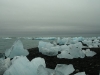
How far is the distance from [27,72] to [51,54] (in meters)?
2.59

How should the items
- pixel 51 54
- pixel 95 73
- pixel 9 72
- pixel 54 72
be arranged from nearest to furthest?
1. pixel 54 72
2. pixel 9 72
3. pixel 95 73
4. pixel 51 54

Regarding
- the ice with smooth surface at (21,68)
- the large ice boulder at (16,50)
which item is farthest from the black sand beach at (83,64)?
the large ice boulder at (16,50)

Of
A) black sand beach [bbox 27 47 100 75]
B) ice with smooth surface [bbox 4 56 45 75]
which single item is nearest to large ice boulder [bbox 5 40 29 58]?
black sand beach [bbox 27 47 100 75]

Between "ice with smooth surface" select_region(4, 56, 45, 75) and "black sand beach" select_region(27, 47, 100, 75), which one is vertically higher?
"ice with smooth surface" select_region(4, 56, 45, 75)

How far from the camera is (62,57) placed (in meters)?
4.28

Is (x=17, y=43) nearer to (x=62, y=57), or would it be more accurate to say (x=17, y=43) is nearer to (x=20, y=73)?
(x=62, y=57)

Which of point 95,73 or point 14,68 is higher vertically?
point 14,68

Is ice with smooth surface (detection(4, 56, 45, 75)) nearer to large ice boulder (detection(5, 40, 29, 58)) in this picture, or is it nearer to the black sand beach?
the black sand beach

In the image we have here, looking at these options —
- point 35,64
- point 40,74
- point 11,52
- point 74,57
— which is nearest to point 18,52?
point 11,52

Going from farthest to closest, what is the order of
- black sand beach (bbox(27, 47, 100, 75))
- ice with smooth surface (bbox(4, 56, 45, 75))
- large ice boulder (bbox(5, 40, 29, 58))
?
large ice boulder (bbox(5, 40, 29, 58)) → black sand beach (bbox(27, 47, 100, 75)) → ice with smooth surface (bbox(4, 56, 45, 75))

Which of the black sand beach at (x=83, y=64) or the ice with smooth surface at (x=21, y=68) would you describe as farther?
the black sand beach at (x=83, y=64)

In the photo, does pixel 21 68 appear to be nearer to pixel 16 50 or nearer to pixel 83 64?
pixel 83 64

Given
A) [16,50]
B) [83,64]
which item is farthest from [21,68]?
[16,50]

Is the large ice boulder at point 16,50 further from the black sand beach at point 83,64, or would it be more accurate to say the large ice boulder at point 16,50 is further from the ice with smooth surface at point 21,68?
the ice with smooth surface at point 21,68
